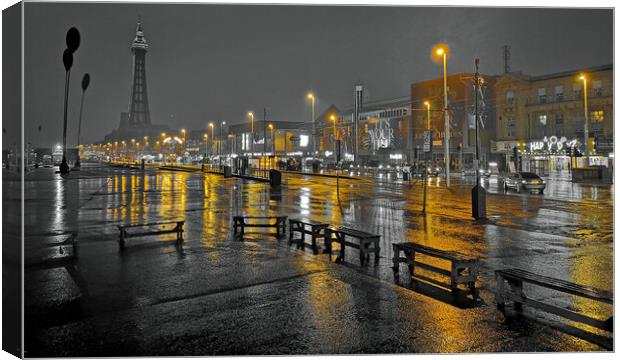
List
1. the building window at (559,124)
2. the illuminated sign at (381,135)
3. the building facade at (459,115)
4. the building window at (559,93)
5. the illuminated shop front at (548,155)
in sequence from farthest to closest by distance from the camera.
→ the illuminated sign at (381,135)
the building facade at (459,115)
the building window at (559,93)
the building window at (559,124)
the illuminated shop front at (548,155)

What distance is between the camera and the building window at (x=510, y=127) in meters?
69.8

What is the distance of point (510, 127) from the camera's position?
70.2 meters

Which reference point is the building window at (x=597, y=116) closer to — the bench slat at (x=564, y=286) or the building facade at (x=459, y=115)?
the building facade at (x=459, y=115)

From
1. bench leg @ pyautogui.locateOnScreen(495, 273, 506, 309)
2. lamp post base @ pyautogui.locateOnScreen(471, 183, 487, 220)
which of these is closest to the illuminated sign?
lamp post base @ pyautogui.locateOnScreen(471, 183, 487, 220)

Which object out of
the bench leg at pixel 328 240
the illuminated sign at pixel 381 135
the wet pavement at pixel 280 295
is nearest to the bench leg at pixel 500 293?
the wet pavement at pixel 280 295

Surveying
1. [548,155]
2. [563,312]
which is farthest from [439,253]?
[548,155]

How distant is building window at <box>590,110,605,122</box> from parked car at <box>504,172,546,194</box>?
1027 inches

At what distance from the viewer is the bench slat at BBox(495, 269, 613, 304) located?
6.36m

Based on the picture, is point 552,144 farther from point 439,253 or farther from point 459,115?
point 439,253

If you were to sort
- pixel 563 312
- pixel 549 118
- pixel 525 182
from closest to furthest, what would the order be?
pixel 563 312 → pixel 525 182 → pixel 549 118

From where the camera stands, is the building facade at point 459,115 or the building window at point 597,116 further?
the building facade at point 459,115

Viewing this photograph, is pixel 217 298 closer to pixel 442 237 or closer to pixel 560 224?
pixel 442 237

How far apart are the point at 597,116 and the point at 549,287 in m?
56.8

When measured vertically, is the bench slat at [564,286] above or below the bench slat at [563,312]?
above
